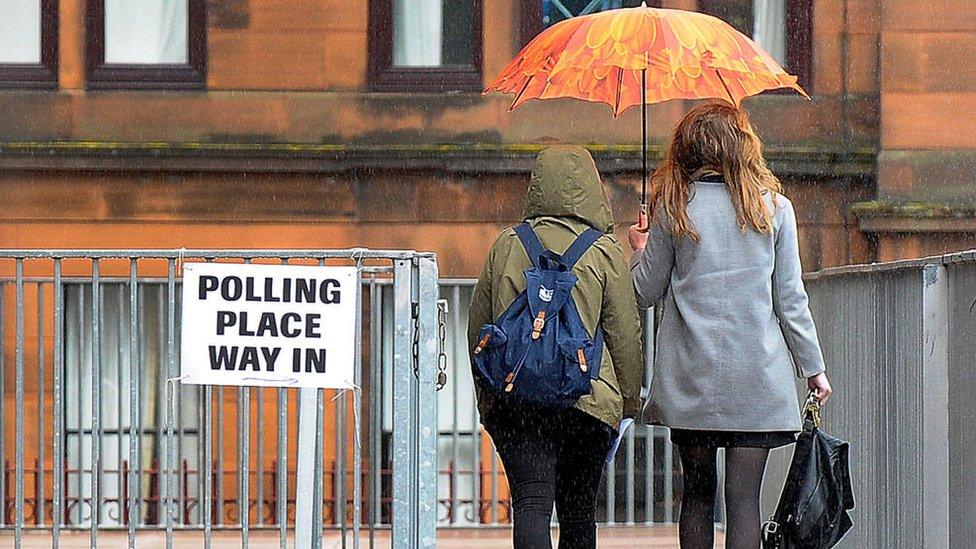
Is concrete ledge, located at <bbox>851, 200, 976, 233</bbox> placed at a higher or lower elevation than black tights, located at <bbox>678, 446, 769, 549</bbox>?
higher

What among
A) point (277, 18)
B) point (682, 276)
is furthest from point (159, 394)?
point (682, 276)

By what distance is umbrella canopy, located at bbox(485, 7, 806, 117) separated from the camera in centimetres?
718

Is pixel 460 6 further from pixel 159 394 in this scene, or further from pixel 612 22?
pixel 612 22

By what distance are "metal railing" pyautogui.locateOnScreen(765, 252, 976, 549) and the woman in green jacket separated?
1101mm

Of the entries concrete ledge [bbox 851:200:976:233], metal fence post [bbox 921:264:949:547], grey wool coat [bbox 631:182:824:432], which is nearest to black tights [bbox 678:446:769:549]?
grey wool coat [bbox 631:182:824:432]

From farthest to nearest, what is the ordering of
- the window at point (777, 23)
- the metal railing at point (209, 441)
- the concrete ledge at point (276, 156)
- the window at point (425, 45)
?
the window at point (777, 23)
the window at point (425, 45)
the concrete ledge at point (276, 156)
the metal railing at point (209, 441)

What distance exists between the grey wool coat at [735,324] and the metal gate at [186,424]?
0.95m

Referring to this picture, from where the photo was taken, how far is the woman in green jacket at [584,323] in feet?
20.4

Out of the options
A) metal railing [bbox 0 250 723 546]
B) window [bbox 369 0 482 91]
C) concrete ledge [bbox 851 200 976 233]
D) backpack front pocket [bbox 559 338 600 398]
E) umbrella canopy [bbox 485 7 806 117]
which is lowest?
metal railing [bbox 0 250 723 546]

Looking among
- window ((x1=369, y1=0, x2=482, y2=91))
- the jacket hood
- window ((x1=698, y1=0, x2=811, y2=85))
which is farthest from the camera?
window ((x1=698, y1=0, x2=811, y2=85))

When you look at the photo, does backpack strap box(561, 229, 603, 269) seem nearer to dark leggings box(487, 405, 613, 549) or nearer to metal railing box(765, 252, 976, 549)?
dark leggings box(487, 405, 613, 549)

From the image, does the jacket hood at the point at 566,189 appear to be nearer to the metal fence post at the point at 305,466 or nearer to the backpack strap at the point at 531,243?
the backpack strap at the point at 531,243

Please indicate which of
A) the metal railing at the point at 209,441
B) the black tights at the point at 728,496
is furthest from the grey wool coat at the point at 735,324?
the metal railing at the point at 209,441

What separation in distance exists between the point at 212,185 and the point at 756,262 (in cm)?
678
